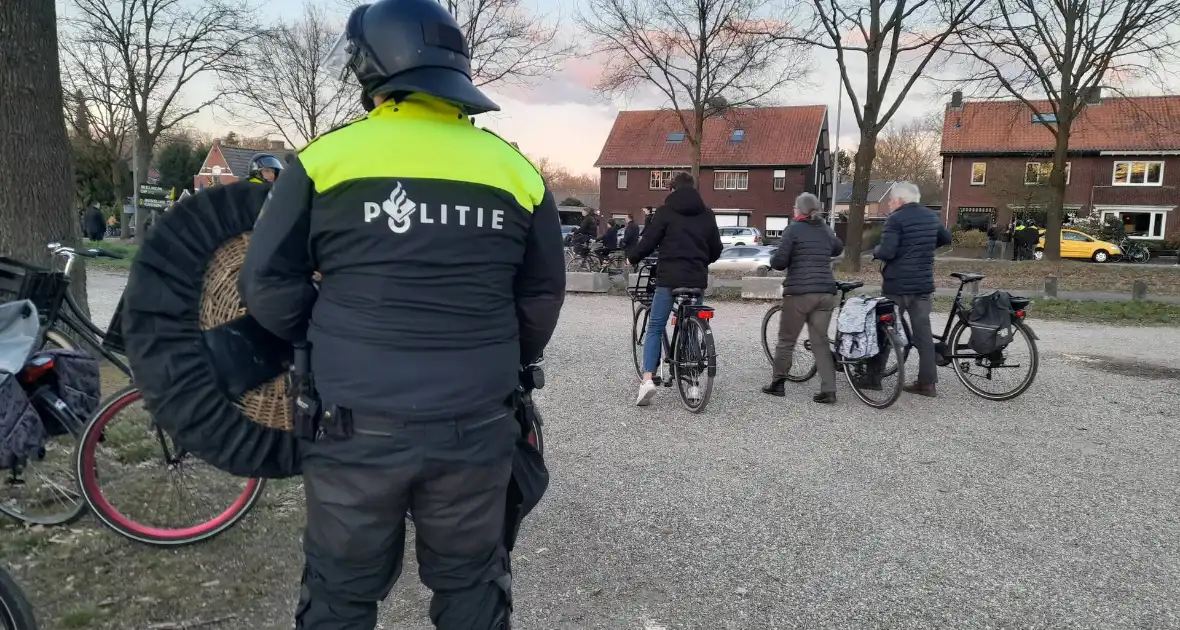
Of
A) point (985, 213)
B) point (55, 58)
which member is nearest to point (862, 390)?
point (55, 58)

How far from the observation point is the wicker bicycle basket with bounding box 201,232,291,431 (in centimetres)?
230

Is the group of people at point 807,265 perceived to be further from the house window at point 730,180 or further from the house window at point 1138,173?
the house window at point 730,180

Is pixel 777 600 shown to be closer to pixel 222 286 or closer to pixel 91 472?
pixel 222 286

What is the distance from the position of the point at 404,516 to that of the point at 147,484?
2.21 metres

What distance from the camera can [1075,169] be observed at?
4431cm

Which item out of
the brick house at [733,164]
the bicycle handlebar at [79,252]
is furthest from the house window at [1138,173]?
the bicycle handlebar at [79,252]

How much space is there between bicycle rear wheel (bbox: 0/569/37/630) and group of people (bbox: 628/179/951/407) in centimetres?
464

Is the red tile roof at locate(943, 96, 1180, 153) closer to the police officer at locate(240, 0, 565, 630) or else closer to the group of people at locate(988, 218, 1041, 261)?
the group of people at locate(988, 218, 1041, 261)

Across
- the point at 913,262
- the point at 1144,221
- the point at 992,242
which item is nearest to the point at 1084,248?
the point at 992,242

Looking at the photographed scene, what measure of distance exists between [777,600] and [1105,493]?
253 cm

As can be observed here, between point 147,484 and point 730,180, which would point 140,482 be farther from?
point 730,180

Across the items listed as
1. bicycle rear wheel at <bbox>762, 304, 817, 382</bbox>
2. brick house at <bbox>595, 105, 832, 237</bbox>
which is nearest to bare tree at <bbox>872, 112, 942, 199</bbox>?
brick house at <bbox>595, 105, 832, 237</bbox>

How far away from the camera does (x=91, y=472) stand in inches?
134

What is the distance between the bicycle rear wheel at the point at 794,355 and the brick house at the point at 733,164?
43466 mm
